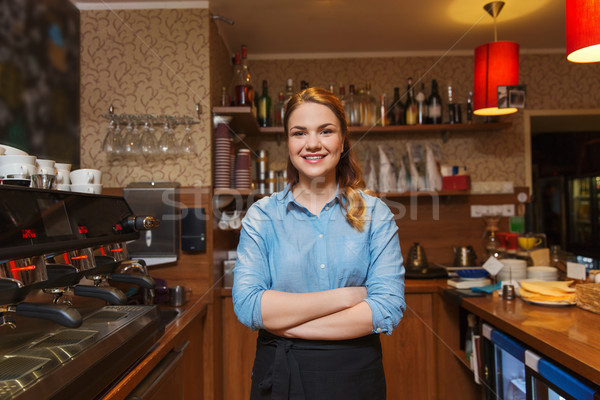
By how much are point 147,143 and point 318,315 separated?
5.14 ft

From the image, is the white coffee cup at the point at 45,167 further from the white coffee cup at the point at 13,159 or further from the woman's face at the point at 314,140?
the woman's face at the point at 314,140

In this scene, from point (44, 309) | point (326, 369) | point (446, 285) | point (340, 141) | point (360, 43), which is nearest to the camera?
point (44, 309)

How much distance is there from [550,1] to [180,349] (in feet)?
9.63

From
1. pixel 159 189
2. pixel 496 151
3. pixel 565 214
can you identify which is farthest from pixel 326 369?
pixel 565 214

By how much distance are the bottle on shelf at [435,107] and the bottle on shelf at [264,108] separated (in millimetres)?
1235

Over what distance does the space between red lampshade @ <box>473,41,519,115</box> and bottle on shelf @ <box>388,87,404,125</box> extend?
850mm

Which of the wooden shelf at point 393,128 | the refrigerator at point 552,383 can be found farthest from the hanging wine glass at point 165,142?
the refrigerator at point 552,383

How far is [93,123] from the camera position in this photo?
8.26 feet

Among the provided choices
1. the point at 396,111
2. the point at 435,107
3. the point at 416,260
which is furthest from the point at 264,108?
the point at 416,260

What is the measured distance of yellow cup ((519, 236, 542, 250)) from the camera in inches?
107

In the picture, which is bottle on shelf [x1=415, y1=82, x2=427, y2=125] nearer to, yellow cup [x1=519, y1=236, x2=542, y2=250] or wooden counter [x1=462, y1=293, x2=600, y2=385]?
yellow cup [x1=519, y1=236, x2=542, y2=250]

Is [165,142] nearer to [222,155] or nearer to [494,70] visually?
[222,155]

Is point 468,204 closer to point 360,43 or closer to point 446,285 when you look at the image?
point 446,285

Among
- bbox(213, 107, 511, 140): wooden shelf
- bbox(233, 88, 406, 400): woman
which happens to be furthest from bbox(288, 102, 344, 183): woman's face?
bbox(213, 107, 511, 140): wooden shelf
